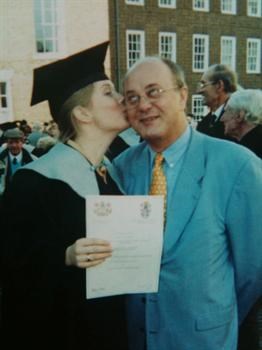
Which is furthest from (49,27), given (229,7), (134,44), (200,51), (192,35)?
(229,7)

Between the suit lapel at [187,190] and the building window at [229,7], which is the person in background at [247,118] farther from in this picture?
the building window at [229,7]

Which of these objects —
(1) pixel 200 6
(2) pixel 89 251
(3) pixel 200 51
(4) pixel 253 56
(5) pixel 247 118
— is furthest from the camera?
(4) pixel 253 56

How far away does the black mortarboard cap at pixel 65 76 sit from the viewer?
242 cm

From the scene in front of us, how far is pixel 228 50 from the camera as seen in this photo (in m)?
28.7

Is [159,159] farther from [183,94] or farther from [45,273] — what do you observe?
[45,273]

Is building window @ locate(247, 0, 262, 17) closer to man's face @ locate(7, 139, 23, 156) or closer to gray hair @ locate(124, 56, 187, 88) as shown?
man's face @ locate(7, 139, 23, 156)

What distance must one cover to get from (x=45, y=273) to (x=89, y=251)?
26cm

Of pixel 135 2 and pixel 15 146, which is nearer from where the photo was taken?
pixel 15 146

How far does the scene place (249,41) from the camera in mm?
29469

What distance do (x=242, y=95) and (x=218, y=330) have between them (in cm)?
232

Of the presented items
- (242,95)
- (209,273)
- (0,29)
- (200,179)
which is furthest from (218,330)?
(0,29)

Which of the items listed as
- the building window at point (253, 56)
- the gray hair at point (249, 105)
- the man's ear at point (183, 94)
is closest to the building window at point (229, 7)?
the building window at point (253, 56)

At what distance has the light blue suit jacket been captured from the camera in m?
2.22

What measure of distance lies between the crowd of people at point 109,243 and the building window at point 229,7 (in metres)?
27.9
